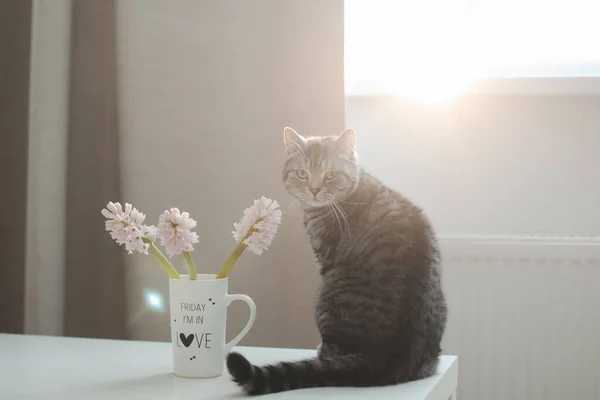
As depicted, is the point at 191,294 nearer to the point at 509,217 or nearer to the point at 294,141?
the point at 294,141

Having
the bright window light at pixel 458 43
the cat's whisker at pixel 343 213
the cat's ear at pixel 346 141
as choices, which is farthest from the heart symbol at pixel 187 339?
the bright window light at pixel 458 43

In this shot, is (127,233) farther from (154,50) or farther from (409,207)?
(154,50)

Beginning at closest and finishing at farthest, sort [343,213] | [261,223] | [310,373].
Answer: [310,373] < [261,223] < [343,213]

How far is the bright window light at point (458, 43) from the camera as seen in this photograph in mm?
1749

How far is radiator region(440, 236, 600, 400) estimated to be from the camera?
162cm

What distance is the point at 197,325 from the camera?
1.01 meters

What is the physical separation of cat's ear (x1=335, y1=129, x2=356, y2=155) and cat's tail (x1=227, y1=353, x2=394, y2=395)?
0.38m

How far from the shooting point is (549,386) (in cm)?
164

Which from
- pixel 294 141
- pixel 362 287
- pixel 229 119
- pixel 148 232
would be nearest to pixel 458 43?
pixel 229 119

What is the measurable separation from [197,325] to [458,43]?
110 cm

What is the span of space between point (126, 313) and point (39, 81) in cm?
59

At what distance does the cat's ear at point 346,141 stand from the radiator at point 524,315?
20.6 inches

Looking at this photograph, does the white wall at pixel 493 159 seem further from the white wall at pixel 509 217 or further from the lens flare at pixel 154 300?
the lens flare at pixel 154 300

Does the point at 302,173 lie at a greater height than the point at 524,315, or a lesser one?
greater
